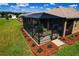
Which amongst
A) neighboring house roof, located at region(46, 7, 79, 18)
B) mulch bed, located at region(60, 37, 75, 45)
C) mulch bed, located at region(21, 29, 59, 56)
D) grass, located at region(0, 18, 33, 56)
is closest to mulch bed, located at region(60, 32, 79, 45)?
mulch bed, located at region(60, 37, 75, 45)

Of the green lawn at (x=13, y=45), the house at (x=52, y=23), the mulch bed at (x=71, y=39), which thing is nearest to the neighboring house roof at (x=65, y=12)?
the house at (x=52, y=23)

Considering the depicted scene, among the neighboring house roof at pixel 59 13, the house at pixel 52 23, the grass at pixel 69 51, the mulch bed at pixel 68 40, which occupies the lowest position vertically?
the grass at pixel 69 51

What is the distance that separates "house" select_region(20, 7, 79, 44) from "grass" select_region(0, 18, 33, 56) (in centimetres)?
30

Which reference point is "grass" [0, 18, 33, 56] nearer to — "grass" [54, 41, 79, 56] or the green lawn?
the green lawn

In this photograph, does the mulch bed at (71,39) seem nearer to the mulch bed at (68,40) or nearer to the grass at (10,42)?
the mulch bed at (68,40)

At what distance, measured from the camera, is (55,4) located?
3.72m

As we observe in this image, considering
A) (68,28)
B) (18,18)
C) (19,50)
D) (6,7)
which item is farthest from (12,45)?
(68,28)

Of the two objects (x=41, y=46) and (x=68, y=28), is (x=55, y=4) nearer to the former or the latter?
(x=68, y=28)

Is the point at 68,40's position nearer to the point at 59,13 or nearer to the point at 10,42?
the point at 59,13

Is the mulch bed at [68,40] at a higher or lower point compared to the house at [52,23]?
lower

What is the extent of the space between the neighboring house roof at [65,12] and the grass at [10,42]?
0.94 meters

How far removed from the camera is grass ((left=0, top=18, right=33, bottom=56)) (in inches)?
149

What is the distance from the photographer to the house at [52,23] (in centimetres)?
371

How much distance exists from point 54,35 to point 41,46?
1.34 ft
